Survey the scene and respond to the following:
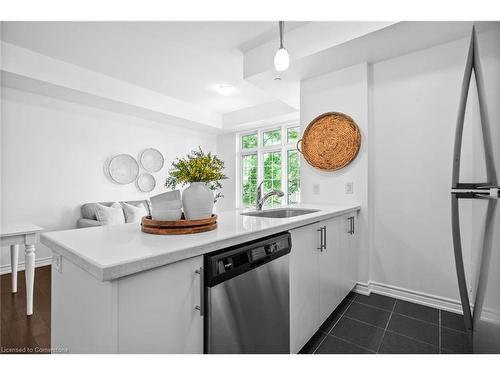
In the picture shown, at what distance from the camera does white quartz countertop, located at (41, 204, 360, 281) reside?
71 centimetres

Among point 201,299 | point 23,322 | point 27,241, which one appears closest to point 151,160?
point 27,241

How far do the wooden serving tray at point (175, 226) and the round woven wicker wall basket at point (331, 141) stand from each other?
1.87 metres

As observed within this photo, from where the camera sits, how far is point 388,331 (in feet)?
5.79

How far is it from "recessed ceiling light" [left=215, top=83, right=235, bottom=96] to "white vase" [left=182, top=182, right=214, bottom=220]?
305 cm

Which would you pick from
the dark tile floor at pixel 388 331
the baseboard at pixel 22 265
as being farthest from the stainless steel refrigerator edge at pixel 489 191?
the baseboard at pixel 22 265

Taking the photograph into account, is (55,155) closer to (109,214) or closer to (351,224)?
(109,214)

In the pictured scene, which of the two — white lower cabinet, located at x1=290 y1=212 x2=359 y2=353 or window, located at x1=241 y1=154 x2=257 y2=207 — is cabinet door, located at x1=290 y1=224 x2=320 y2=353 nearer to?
white lower cabinet, located at x1=290 y1=212 x2=359 y2=353

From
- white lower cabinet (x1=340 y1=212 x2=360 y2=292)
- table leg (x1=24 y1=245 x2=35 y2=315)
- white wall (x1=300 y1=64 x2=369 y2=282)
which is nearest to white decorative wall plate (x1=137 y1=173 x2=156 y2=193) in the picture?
table leg (x1=24 y1=245 x2=35 y2=315)

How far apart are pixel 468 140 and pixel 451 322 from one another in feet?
4.59

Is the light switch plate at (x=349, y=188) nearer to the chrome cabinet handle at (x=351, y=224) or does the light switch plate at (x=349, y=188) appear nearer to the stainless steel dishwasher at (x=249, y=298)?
the chrome cabinet handle at (x=351, y=224)

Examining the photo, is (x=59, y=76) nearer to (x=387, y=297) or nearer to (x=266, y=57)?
(x=266, y=57)

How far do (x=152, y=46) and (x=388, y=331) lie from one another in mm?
3386

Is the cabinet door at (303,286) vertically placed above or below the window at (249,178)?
below

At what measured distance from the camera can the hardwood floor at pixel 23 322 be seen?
1.63 meters
